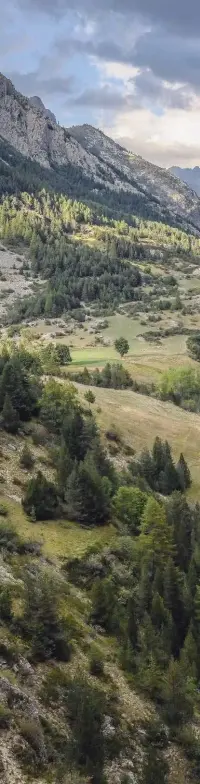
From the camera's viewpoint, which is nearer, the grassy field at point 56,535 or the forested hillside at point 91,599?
the forested hillside at point 91,599

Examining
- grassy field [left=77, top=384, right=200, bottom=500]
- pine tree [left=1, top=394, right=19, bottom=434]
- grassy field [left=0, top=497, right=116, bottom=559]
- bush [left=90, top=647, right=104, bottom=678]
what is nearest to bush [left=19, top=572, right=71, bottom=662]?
bush [left=90, top=647, right=104, bottom=678]

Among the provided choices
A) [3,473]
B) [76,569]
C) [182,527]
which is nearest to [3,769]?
[76,569]

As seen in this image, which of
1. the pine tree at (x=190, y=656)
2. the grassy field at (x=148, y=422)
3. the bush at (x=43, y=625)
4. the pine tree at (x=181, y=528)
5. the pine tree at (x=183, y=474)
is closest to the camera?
the bush at (x=43, y=625)

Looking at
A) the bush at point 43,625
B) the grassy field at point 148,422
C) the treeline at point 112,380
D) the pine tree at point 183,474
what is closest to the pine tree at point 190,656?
the bush at point 43,625

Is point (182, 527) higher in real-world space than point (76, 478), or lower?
lower

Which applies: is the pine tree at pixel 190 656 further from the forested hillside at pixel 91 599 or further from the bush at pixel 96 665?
the bush at pixel 96 665

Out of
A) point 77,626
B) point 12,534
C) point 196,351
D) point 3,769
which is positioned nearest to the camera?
point 3,769

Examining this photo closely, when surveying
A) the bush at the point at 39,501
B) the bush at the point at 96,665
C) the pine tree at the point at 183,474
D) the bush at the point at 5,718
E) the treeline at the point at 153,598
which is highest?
the bush at the point at 5,718

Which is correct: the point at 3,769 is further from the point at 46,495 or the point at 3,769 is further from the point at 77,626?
the point at 46,495
